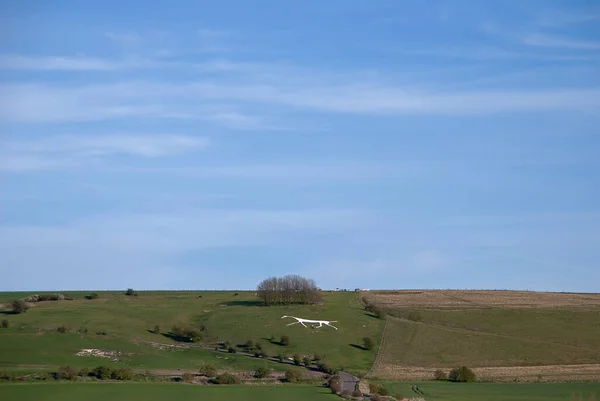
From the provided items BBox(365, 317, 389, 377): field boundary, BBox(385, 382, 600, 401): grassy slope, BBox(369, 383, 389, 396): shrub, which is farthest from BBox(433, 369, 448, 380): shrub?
BBox(369, 383, 389, 396): shrub

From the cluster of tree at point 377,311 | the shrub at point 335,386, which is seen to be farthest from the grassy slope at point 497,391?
the cluster of tree at point 377,311

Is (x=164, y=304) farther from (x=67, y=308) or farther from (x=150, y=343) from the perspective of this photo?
(x=150, y=343)

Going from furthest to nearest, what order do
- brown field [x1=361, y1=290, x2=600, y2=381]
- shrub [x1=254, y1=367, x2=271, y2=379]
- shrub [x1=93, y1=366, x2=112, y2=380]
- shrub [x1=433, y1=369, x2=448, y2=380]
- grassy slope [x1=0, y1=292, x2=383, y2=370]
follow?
brown field [x1=361, y1=290, x2=600, y2=381] → shrub [x1=433, y1=369, x2=448, y2=380] → grassy slope [x1=0, y1=292, x2=383, y2=370] → shrub [x1=254, y1=367, x2=271, y2=379] → shrub [x1=93, y1=366, x2=112, y2=380]

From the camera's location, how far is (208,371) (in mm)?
75750

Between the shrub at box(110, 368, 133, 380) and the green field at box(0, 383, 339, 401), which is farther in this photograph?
the shrub at box(110, 368, 133, 380)

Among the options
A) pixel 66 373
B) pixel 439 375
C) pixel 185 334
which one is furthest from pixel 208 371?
pixel 185 334

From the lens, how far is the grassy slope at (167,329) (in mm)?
82438

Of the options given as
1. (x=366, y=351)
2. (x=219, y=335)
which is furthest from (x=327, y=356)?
(x=219, y=335)

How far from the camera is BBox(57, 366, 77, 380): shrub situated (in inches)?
2751

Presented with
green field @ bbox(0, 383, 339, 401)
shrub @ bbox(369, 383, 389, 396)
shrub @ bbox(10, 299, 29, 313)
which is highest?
shrub @ bbox(10, 299, 29, 313)

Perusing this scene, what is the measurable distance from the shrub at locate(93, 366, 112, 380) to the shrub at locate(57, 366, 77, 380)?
1.95m

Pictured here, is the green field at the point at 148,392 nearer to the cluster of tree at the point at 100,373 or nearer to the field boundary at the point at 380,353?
the cluster of tree at the point at 100,373

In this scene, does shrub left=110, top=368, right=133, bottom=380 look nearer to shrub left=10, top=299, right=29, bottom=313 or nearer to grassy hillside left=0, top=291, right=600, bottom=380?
grassy hillside left=0, top=291, right=600, bottom=380

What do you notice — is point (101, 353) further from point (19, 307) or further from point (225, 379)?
point (19, 307)
